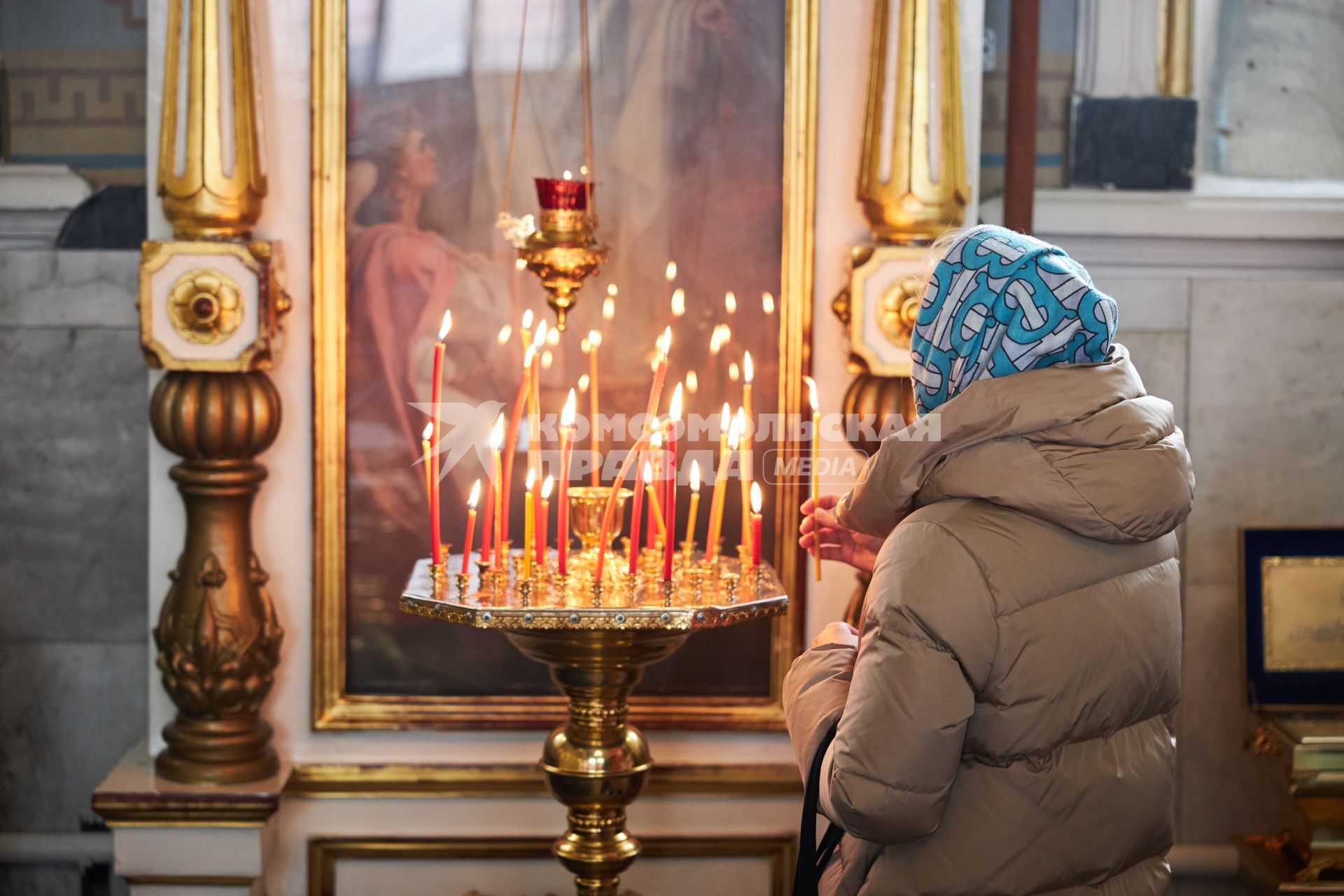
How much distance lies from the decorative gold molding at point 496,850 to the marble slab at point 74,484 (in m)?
0.74

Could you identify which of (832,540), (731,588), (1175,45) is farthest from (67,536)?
(1175,45)

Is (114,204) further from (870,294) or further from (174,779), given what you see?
(870,294)

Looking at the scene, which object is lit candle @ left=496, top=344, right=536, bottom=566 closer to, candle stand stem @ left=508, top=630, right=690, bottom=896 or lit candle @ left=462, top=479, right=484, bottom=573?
lit candle @ left=462, top=479, right=484, bottom=573

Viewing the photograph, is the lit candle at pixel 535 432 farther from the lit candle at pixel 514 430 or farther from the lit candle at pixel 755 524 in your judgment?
the lit candle at pixel 755 524

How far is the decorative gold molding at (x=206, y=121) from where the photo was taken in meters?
2.40

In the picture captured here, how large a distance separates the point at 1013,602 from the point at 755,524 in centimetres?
78

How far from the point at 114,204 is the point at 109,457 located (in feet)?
1.92

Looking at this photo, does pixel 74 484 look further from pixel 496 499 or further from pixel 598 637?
pixel 598 637

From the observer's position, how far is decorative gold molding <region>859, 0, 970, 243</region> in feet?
8.03

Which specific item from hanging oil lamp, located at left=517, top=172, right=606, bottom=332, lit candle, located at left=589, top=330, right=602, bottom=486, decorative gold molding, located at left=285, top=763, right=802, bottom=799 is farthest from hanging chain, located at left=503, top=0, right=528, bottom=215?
decorative gold molding, located at left=285, top=763, right=802, bottom=799

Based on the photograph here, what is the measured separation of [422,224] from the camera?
2.63m

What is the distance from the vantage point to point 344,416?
2.65m

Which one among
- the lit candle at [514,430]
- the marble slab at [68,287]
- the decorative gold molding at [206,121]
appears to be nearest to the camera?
the lit candle at [514,430]

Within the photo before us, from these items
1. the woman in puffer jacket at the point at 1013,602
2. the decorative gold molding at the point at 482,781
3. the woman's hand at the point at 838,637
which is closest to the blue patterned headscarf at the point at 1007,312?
the woman in puffer jacket at the point at 1013,602
